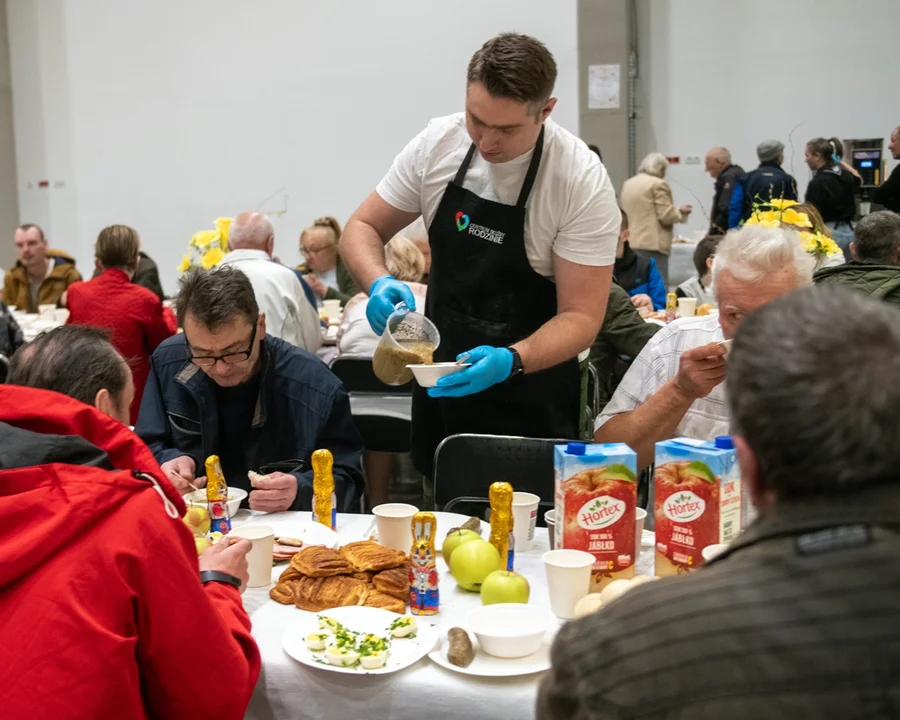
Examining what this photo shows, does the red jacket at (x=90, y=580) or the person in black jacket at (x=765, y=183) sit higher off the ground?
the person in black jacket at (x=765, y=183)

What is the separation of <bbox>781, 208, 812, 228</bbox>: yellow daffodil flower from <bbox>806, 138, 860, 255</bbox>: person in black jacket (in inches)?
202

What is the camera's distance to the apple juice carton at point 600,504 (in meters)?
1.83

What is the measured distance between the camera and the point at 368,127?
8914 mm

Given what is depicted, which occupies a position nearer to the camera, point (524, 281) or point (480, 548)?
point (480, 548)

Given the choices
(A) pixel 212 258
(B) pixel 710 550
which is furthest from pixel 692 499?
(A) pixel 212 258

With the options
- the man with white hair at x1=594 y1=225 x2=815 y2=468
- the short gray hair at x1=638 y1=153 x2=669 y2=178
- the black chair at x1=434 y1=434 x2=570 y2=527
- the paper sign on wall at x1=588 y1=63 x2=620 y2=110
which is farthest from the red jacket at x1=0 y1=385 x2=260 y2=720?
the paper sign on wall at x1=588 y1=63 x2=620 y2=110

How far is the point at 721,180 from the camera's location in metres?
9.73

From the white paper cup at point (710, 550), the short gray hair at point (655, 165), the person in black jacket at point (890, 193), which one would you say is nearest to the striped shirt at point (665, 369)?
the white paper cup at point (710, 550)

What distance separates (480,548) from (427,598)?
16cm

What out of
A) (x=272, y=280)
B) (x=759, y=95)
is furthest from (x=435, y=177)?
(x=759, y=95)

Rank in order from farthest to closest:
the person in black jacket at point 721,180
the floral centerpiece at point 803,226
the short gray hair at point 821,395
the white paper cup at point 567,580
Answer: the person in black jacket at point 721,180 < the floral centerpiece at point 803,226 < the white paper cup at point 567,580 < the short gray hair at point 821,395

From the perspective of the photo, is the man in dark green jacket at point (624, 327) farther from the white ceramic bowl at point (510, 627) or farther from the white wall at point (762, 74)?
the white wall at point (762, 74)

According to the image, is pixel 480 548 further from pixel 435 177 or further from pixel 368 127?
pixel 368 127

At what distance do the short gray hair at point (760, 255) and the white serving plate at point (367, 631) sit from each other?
1.25 meters
